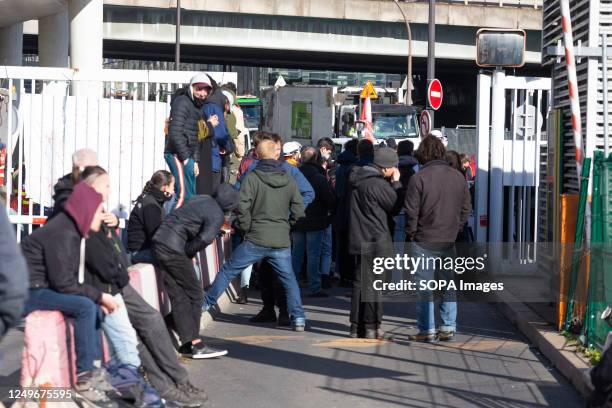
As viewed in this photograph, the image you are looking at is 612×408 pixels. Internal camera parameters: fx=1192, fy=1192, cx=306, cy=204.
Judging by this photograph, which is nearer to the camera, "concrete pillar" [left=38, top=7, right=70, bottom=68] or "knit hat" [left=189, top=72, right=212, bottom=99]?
"knit hat" [left=189, top=72, right=212, bottom=99]

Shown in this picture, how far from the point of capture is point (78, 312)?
707 centimetres

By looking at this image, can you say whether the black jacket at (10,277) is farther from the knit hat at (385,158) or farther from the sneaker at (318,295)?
the sneaker at (318,295)

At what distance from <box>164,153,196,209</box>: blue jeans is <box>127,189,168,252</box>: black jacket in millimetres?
1785

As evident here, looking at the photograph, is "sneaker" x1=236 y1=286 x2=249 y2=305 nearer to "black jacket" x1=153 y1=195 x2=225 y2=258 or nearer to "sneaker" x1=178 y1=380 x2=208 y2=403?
"black jacket" x1=153 y1=195 x2=225 y2=258

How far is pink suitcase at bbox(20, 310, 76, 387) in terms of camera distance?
6859 millimetres

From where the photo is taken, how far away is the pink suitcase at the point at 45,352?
686cm

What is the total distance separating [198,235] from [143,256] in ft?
1.78

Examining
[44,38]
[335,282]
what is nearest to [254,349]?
[335,282]

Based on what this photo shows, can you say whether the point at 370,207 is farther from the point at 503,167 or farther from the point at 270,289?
the point at 503,167

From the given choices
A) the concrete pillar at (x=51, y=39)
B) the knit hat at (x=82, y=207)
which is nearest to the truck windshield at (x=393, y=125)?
the concrete pillar at (x=51, y=39)

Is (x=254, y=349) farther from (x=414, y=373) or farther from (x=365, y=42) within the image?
(x=365, y=42)

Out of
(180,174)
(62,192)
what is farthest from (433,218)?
(62,192)

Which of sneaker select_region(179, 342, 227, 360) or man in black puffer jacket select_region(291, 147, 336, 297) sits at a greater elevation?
man in black puffer jacket select_region(291, 147, 336, 297)

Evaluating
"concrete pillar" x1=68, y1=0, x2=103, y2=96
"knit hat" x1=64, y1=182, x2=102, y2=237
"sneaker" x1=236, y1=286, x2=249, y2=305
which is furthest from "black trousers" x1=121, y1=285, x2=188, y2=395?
"concrete pillar" x1=68, y1=0, x2=103, y2=96
